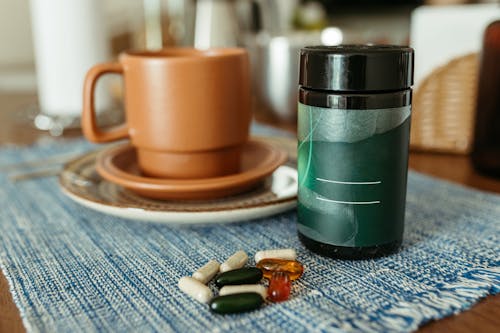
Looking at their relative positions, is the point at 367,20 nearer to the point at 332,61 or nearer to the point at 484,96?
the point at 484,96

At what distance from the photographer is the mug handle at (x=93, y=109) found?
50cm

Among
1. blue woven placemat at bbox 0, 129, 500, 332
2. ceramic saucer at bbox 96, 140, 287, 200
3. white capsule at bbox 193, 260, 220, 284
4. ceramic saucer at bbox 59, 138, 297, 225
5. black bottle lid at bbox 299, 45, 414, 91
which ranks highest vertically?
black bottle lid at bbox 299, 45, 414, 91

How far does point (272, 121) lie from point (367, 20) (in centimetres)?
144

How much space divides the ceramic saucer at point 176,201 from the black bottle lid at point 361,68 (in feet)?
0.40

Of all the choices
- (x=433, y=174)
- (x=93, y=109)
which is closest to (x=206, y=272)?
(x=93, y=109)

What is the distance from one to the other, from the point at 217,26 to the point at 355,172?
936mm

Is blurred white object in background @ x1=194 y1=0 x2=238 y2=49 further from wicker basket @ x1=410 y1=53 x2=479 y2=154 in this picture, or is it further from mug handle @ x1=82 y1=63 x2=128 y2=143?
mug handle @ x1=82 y1=63 x2=128 y2=143

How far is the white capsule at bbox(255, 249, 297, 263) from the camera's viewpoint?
0.38 meters

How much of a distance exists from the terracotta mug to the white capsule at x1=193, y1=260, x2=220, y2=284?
143 millimetres

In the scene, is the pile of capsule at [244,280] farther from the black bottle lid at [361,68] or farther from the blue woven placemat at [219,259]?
the black bottle lid at [361,68]

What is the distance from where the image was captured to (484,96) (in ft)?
1.99

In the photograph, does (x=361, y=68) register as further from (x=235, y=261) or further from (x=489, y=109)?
(x=489, y=109)

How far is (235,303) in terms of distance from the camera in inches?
12.1

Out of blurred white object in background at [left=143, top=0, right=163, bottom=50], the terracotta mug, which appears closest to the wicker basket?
the terracotta mug
